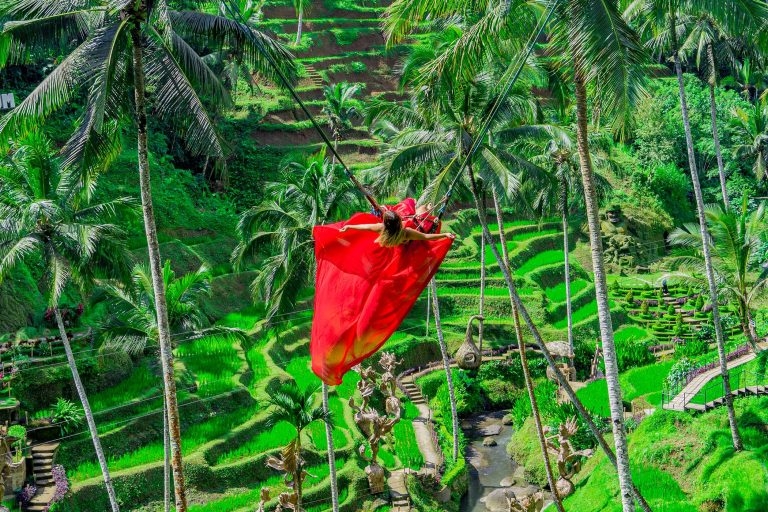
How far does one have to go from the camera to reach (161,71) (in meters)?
15.9

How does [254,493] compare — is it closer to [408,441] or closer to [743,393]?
[408,441]

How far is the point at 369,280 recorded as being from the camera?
11.0 metres

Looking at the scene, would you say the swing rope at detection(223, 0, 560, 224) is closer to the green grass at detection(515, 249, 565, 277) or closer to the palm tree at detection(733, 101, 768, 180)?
the green grass at detection(515, 249, 565, 277)

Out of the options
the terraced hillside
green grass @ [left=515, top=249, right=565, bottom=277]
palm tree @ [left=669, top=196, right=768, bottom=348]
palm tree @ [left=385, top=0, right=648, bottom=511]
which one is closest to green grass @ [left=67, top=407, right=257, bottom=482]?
palm tree @ [left=669, top=196, right=768, bottom=348]

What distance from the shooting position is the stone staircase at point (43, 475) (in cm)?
2316

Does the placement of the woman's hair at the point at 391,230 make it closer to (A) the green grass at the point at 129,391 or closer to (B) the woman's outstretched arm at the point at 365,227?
(B) the woman's outstretched arm at the point at 365,227

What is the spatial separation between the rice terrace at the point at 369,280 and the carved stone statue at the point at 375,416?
0.45ft

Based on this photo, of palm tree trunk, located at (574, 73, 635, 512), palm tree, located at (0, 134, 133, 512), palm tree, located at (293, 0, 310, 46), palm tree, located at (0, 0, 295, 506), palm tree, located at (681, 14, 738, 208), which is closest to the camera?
palm tree, located at (0, 0, 295, 506)

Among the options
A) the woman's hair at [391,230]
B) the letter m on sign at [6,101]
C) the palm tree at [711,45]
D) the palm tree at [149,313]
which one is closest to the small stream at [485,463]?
the palm tree at [149,313]

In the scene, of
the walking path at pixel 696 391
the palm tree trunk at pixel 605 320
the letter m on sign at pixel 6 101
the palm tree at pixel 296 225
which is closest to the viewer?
the palm tree trunk at pixel 605 320

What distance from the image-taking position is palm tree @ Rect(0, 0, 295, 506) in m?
15.0

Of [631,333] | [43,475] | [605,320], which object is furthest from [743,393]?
[43,475]

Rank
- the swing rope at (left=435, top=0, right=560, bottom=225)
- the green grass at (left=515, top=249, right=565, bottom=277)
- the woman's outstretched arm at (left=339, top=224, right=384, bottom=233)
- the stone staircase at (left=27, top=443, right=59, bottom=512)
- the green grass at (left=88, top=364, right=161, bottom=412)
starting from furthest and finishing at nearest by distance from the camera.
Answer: the green grass at (left=515, top=249, right=565, bottom=277)
the green grass at (left=88, top=364, right=161, bottom=412)
the stone staircase at (left=27, top=443, right=59, bottom=512)
the swing rope at (left=435, top=0, right=560, bottom=225)
the woman's outstretched arm at (left=339, top=224, right=384, bottom=233)

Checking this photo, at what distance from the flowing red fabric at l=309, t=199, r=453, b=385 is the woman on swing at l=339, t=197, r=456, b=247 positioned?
83 mm
